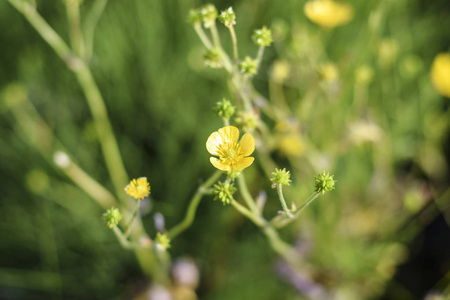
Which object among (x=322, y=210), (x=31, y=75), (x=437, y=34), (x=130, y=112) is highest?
(x=31, y=75)

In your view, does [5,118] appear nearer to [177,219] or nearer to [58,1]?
[58,1]

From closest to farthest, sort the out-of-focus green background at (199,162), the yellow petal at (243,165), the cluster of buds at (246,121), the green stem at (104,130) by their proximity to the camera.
Result: the yellow petal at (243,165) → the cluster of buds at (246,121) → the green stem at (104,130) → the out-of-focus green background at (199,162)

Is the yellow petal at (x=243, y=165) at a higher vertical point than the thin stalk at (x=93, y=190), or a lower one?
lower

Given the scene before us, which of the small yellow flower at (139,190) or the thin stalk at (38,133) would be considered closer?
the small yellow flower at (139,190)

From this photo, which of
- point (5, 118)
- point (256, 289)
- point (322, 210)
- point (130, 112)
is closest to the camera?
point (322, 210)

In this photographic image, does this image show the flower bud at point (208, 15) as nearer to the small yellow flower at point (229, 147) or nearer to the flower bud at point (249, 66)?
the flower bud at point (249, 66)

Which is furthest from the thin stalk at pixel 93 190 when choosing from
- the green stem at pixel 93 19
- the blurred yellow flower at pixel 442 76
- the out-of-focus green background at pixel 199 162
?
the blurred yellow flower at pixel 442 76

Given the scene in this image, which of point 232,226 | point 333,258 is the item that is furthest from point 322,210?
point 232,226

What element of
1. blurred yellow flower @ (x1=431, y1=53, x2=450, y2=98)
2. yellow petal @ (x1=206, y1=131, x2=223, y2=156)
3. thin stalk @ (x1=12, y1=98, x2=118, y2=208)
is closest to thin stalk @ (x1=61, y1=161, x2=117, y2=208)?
thin stalk @ (x1=12, y1=98, x2=118, y2=208)
